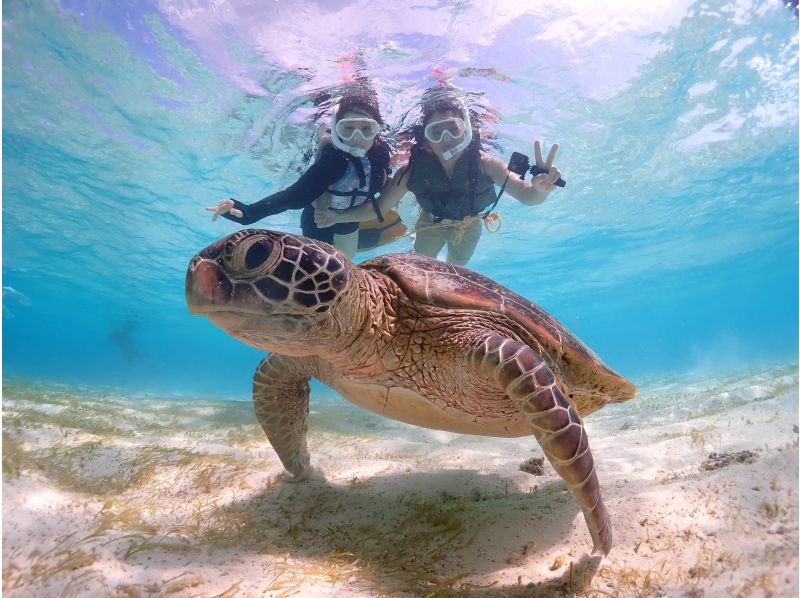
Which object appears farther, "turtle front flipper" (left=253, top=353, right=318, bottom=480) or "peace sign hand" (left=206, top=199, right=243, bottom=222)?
"peace sign hand" (left=206, top=199, right=243, bottom=222)

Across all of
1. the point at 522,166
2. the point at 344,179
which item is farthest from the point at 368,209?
the point at 522,166

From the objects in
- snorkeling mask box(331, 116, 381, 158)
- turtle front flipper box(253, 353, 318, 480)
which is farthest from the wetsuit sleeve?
turtle front flipper box(253, 353, 318, 480)

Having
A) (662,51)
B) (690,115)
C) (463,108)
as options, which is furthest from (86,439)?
(690,115)

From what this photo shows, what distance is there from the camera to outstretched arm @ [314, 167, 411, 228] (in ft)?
26.8

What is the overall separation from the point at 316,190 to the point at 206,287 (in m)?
6.07

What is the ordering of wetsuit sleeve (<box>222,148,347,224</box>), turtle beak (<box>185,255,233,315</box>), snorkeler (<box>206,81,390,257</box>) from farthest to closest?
snorkeler (<box>206,81,390,257</box>)
wetsuit sleeve (<box>222,148,347,224</box>)
turtle beak (<box>185,255,233,315</box>)

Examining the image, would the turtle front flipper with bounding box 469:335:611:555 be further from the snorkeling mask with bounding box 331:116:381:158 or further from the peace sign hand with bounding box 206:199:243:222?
the snorkeling mask with bounding box 331:116:381:158

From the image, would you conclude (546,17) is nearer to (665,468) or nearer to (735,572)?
(665,468)

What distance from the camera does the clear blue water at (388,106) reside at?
8.88 m

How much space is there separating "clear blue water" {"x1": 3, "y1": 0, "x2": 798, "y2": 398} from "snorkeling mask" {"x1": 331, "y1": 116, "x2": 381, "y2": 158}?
5.78ft

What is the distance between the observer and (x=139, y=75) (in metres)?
10.6

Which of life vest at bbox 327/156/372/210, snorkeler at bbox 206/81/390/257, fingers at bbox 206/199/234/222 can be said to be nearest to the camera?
fingers at bbox 206/199/234/222

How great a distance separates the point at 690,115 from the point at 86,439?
18214 mm

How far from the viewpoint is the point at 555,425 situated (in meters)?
2.12
